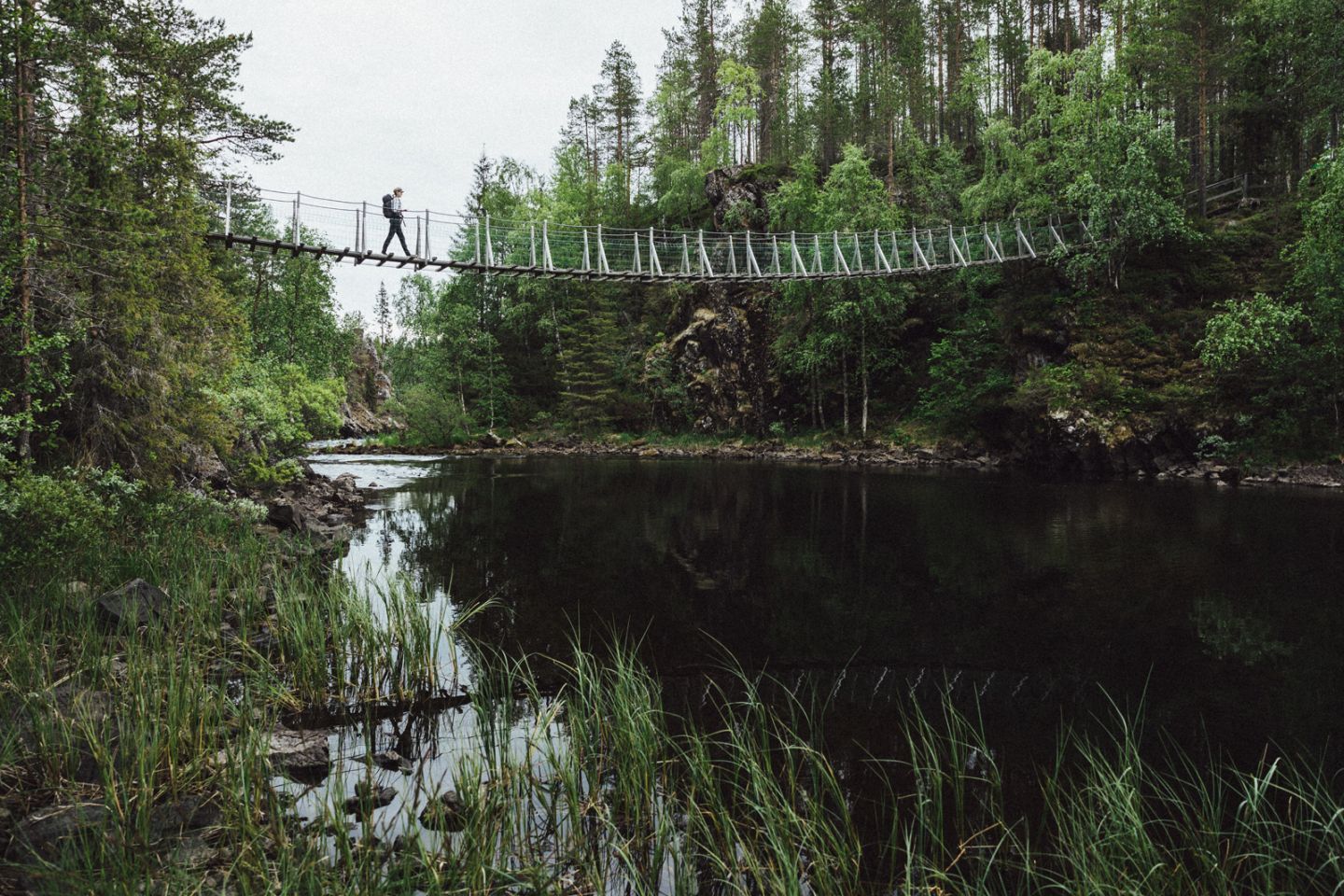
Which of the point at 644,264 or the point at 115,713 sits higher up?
the point at 644,264

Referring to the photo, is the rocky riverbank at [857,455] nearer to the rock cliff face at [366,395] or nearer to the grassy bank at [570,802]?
the rock cliff face at [366,395]

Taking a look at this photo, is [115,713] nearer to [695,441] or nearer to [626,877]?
[626,877]

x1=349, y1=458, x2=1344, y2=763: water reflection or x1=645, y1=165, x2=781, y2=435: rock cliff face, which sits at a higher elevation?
x1=645, y1=165, x2=781, y2=435: rock cliff face

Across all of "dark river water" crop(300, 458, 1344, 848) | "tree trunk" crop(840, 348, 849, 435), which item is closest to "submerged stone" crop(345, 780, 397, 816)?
"dark river water" crop(300, 458, 1344, 848)

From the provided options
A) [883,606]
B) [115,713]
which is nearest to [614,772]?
[115,713]

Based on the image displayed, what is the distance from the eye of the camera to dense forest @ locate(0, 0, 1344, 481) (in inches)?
291

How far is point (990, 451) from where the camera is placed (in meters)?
21.5

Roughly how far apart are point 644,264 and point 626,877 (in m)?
26.4

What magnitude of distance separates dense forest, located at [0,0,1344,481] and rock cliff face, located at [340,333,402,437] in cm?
716

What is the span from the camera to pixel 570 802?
2.75 metres

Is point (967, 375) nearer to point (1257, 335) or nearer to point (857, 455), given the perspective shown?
point (857, 455)

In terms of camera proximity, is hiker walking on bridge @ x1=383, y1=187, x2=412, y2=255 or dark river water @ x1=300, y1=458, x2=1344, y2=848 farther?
hiker walking on bridge @ x1=383, y1=187, x2=412, y2=255

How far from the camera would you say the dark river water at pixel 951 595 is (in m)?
4.50

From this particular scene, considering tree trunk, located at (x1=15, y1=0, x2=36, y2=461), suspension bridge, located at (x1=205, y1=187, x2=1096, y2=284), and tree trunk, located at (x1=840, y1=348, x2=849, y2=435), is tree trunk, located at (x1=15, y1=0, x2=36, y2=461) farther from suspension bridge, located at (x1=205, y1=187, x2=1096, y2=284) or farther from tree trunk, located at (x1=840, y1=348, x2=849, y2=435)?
tree trunk, located at (x1=840, y1=348, x2=849, y2=435)
